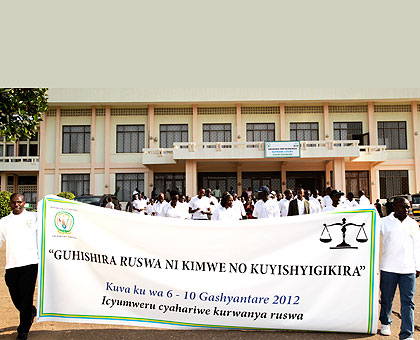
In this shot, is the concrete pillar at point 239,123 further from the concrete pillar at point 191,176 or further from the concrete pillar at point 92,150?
the concrete pillar at point 92,150

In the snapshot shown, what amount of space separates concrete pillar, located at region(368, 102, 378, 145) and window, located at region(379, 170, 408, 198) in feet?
7.06

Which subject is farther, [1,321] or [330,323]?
[1,321]

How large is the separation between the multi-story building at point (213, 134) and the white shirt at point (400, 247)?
2150 cm

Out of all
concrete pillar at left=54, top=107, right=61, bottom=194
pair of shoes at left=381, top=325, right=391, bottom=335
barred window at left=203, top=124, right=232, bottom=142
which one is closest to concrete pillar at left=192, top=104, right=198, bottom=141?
barred window at left=203, top=124, right=232, bottom=142

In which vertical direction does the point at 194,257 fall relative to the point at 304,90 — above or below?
below

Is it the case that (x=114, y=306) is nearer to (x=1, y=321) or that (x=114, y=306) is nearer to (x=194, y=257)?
(x=194, y=257)

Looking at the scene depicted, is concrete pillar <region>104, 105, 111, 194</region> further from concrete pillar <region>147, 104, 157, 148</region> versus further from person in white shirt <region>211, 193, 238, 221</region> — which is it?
person in white shirt <region>211, 193, 238, 221</region>

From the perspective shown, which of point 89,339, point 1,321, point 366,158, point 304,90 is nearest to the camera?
point 89,339

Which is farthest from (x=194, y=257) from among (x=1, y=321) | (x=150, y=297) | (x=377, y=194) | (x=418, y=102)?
(x=418, y=102)

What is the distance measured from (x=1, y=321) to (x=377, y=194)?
26.0m

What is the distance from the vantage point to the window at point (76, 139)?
92.4 feet

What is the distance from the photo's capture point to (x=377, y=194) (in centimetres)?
2684

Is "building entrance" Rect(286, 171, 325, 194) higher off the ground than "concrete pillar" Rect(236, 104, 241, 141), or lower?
lower

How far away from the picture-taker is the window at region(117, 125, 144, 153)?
91.8 ft
